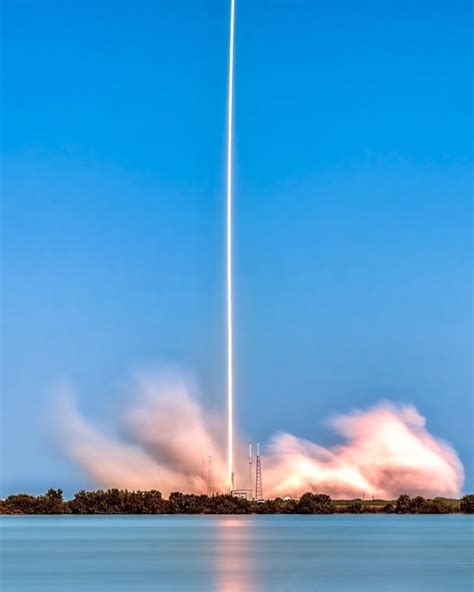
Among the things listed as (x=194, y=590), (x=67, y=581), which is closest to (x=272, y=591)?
(x=194, y=590)

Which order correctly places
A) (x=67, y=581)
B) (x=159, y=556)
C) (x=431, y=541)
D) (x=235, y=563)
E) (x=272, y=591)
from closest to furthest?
(x=272, y=591) → (x=67, y=581) → (x=235, y=563) → (x=159, y=556) → (x=431, y=541)

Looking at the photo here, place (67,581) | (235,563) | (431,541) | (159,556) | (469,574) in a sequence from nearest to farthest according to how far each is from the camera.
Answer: (67,581) < (469,574) < (235,563) < (159,556) < (431,541)

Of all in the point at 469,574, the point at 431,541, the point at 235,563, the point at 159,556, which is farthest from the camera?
the point at 431,541

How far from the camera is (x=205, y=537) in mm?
130500

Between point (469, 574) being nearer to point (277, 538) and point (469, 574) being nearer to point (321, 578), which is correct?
point (321, 578)

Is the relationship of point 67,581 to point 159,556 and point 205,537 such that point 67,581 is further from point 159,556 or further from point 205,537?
point 205,537

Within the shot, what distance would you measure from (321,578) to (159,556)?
25.0 m

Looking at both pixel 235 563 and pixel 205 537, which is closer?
pixel 235 563

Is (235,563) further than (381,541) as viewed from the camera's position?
No

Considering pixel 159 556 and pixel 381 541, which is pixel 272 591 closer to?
pixel 159 556

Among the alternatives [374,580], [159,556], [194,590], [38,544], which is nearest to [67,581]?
[194,590]

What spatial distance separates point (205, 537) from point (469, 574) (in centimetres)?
5794

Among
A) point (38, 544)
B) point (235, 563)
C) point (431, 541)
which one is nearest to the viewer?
point (235, 563)

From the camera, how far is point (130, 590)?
6241 centimetres
